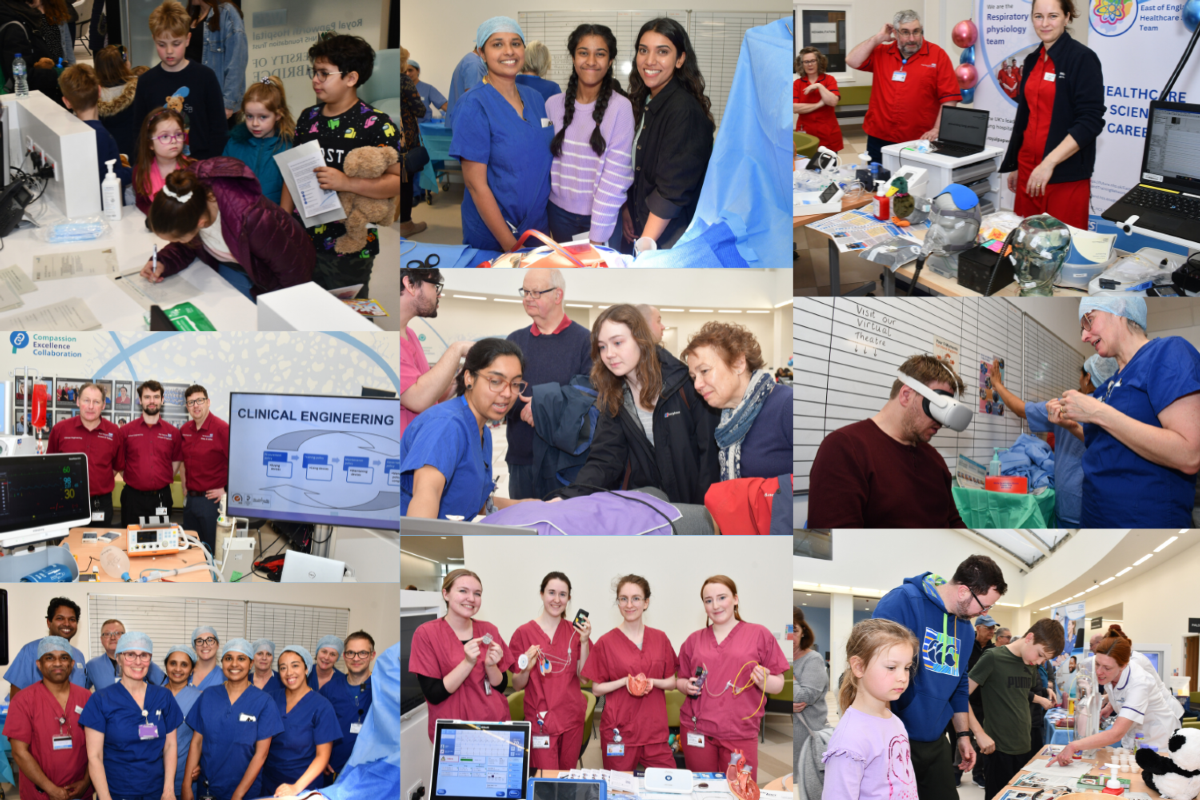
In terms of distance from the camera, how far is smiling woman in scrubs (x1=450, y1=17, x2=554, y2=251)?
3271 millimetres

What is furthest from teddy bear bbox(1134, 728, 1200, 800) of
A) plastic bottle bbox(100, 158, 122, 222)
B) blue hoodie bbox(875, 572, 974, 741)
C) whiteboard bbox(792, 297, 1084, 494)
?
plastic bottle bbox(100, 158, 122, 222)

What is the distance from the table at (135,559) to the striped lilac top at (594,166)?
7.10ft

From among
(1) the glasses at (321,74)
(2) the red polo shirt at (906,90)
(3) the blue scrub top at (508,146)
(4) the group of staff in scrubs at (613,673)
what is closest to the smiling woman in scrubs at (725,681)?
(4) the group of staff in scrubs at (613,673)

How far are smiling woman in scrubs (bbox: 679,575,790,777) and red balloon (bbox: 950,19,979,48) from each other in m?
2.50

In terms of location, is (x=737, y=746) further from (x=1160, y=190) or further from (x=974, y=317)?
(x=1160, y=190)

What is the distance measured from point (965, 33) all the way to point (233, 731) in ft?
14.3

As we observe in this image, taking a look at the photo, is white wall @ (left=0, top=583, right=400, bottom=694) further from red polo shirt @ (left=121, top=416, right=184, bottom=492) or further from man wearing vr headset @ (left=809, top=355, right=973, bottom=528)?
man wearing vr headset @ (left=809, top=355, right=973, bottom=528)

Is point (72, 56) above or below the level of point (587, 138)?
above

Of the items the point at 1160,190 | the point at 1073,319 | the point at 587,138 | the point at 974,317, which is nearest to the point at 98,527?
the point at 587,138

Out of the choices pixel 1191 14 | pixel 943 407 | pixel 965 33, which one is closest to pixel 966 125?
pixel 965 33

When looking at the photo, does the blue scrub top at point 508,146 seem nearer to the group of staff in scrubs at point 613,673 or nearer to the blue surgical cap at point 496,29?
the blue surgical cap at point 496,29

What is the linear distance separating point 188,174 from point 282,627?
197 cm

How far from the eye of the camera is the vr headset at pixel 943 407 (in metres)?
3.49

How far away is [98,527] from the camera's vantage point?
3.98 meters
